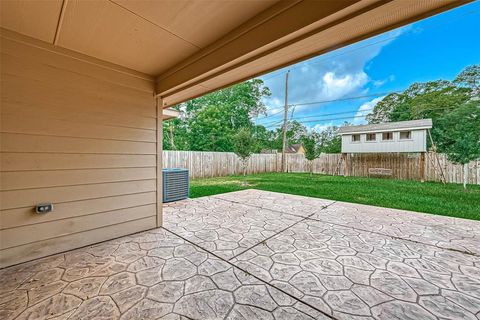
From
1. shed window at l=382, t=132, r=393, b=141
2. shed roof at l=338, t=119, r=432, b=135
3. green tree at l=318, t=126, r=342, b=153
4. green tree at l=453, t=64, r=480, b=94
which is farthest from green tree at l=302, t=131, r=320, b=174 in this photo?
green tree at l=453, t=64, r=480, b=94

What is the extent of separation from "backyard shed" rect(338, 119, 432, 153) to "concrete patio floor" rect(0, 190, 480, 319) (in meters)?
7.99

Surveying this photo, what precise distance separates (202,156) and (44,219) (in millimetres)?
7613

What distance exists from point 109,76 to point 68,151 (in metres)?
1.09

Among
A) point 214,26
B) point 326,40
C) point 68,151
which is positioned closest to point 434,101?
point 326,40

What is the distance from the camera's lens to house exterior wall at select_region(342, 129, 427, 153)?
911 centimetres

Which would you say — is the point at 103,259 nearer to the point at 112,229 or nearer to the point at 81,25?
the point at 112,229

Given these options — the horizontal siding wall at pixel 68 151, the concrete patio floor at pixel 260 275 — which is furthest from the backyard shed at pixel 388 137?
the horizontal siding wall at pixel 68 151

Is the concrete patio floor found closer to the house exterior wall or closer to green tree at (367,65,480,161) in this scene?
the house exterior wall

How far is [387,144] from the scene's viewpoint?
10023 millimetres

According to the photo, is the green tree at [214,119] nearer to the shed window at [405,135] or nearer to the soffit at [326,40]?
the shed window at [405,135]

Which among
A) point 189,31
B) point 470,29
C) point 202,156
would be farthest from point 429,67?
point 189,31

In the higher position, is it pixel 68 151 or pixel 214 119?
pixel 214 119

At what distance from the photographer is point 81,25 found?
5.62ft

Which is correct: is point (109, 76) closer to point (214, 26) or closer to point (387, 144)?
point (214, 26)
